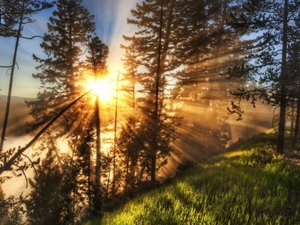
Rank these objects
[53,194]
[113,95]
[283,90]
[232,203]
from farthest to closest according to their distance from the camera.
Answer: [113,95], [53,194], [283,90], [232,203]

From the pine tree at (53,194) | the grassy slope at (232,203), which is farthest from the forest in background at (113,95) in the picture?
the grassy slope at (232,203)

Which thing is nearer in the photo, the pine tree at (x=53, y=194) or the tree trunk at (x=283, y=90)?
the tree trunk at (x=283, y=90)

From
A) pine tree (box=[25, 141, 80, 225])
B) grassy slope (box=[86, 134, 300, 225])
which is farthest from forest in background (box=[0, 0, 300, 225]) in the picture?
grassy slope (box=[86, 134, 300, 225])

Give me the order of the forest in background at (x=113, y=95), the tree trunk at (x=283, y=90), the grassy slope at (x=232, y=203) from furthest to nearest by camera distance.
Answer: the forest in background at (x=113, y=95), the tree trunk at (x=283, y=90), the grassy slope at (x=232, y=203)

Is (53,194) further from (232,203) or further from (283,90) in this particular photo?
(232,203)

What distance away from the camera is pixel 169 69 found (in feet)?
74.6

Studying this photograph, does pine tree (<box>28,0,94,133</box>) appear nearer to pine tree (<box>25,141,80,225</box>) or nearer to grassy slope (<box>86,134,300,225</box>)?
pine tree (<box>25,141,80,225</box>)

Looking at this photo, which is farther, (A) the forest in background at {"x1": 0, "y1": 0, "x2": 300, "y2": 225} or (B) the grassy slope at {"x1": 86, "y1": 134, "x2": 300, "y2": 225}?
(A) the forest in background at {"x1": 0, "y1": 0, "x2": 300, "y2": 225}

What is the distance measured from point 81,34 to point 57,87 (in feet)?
15.7

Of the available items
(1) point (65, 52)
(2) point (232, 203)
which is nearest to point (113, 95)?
(1) point (65, 52)

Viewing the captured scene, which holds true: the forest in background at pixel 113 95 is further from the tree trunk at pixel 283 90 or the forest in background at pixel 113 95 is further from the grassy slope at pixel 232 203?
the grassy slope at pixel 232 203

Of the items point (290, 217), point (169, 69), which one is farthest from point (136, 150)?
point (290, 217)

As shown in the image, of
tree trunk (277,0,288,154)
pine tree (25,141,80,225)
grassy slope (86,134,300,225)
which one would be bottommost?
pine tree (25,141,80,225)

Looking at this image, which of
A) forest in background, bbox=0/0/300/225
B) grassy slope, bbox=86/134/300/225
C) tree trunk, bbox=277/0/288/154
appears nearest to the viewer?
grassy slope, bbox=86/134/300/225
